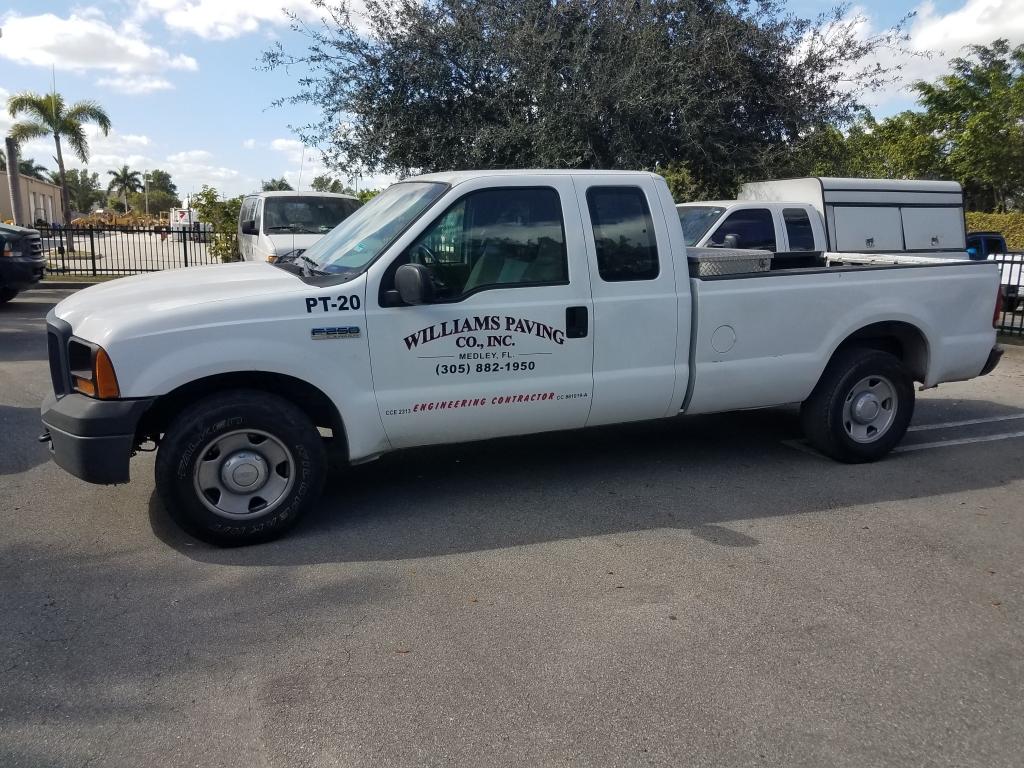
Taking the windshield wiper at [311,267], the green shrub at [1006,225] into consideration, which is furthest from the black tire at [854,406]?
the green shrub at [1006,225]

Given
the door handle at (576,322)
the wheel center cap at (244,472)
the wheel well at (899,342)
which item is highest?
the door handle at (576,322)

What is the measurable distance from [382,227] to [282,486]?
1.63 m

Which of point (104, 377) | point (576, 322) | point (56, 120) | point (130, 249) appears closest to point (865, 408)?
point (576, 322)

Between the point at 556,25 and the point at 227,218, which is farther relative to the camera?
the point at 227,218

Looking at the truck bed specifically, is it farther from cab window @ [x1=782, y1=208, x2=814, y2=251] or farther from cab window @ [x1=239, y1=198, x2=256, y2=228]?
cab window @ [x1=239, y1=198, x2=256, y2=228]

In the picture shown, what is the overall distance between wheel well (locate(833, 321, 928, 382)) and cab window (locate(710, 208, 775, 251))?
343 cm

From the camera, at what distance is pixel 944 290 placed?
20.6 ft

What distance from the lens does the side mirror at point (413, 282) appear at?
456cm

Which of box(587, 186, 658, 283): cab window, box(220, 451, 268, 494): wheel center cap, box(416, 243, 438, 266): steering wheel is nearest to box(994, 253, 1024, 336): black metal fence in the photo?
box(587, 186, 658, 283): cab window

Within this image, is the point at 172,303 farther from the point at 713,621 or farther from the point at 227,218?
the point at 227,218

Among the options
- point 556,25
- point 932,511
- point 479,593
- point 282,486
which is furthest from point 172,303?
point 556,25

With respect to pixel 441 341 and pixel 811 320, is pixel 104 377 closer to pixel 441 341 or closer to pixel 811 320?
pixel 441 341

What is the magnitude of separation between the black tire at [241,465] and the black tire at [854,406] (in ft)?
11.6

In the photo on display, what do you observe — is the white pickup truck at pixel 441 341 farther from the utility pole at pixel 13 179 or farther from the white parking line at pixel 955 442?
the utility pole at pixel 13 179
